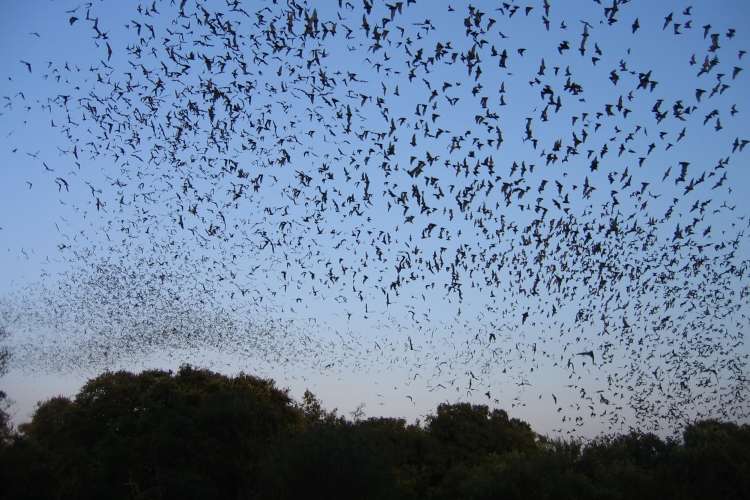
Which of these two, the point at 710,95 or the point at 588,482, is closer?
the point at 710,95

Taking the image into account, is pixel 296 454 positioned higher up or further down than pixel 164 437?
further down

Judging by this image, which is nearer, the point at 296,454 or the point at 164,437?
the point at 296,454

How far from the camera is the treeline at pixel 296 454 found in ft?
107

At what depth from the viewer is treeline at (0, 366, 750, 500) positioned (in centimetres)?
3259

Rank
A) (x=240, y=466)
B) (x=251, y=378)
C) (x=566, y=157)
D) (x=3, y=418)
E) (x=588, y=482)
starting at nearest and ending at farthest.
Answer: (x=566, y=157), (x=588, y=482), (x=240, y=466), (x=3, y=418), (x=251, y=378)

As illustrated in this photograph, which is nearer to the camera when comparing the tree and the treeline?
the treeline

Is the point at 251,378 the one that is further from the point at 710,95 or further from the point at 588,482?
the point at 710,95

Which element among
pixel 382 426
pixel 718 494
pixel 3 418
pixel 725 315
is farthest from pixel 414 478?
pixel 3 418

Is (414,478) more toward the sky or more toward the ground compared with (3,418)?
more toward the ground

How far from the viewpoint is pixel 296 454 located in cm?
3144

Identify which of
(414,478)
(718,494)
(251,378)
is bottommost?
(718,494)

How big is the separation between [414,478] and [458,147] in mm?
29376

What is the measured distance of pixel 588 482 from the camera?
3584 cm

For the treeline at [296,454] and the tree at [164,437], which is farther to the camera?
the tree at [164,437]
